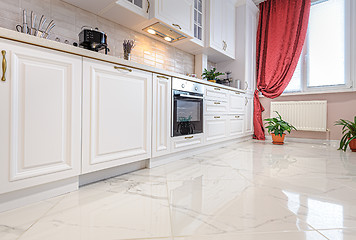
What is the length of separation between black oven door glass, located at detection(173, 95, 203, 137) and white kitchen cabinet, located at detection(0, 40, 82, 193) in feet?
3.21

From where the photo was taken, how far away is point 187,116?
2.08m

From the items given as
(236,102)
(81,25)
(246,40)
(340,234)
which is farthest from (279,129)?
(81,25)

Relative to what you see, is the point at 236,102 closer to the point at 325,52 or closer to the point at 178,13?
the point at 178,13

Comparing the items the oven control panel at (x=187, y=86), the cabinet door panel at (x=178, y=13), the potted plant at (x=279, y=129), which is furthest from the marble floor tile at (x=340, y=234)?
the potted plant at (x=279, y=129)

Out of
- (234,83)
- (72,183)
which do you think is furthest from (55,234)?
(234,83)

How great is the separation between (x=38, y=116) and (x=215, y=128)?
205cm

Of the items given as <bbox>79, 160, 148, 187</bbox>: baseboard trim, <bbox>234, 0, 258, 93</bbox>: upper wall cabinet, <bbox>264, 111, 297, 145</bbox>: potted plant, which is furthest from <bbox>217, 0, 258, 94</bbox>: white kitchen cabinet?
<bbox>79, 160, 148, 187</bbox>: baseboard trim

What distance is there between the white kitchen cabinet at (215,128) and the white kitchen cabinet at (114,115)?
1.01 meters

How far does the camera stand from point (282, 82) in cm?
342

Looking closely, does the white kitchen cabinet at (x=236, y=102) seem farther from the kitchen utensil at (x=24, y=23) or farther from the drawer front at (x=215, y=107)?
the kitchen utensil at (x=24, y=23)

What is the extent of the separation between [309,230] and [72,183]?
50.8 inches

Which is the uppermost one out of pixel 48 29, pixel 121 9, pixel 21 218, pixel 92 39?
pixel 121 9

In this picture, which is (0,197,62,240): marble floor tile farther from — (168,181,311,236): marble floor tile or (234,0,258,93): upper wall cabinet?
(234,0,258,93): upper wall cabinet

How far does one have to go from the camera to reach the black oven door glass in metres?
1.93
